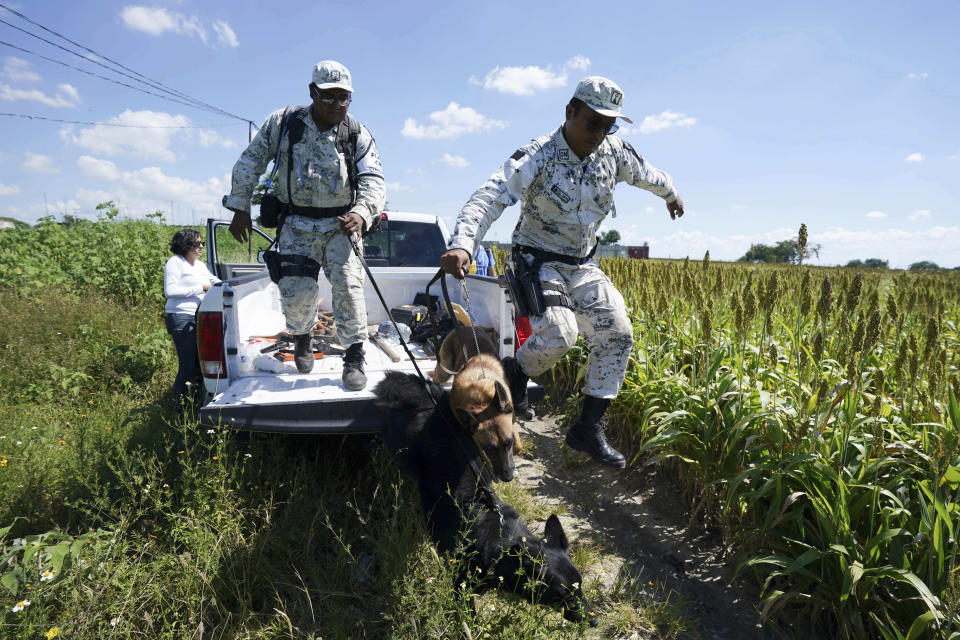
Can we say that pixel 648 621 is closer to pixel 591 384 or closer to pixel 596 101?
pixel 591 384

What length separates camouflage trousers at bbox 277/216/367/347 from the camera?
3.52 meters

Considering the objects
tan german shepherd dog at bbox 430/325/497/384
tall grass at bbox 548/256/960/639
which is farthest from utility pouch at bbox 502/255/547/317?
tall grass at bbox 548/256/960/639

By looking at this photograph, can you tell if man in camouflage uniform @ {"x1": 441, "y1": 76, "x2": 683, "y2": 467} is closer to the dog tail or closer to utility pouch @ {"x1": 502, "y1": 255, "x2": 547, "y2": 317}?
utility pouch @ {"x1": 502, "y1": 255, "x2": 547, "y2": 317}

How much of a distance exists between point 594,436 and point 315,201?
2.57 metres

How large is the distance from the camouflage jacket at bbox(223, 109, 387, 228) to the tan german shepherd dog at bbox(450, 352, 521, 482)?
5.62 ft

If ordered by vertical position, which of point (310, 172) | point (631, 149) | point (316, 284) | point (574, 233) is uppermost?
point (631, 149)

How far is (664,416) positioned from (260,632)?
2.51m

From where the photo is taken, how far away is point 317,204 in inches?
141

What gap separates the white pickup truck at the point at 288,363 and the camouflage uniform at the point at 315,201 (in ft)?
1.14

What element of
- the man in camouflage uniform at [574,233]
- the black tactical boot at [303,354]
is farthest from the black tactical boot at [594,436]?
the black tactical boot at [303,354]

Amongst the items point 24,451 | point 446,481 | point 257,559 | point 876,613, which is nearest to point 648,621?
point 876,613

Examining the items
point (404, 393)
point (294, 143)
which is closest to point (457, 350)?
point (404, 393)

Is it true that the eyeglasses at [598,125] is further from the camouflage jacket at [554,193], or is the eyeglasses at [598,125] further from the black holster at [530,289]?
the black holster at [530,289]

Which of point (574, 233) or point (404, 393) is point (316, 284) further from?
point (574, 233)
